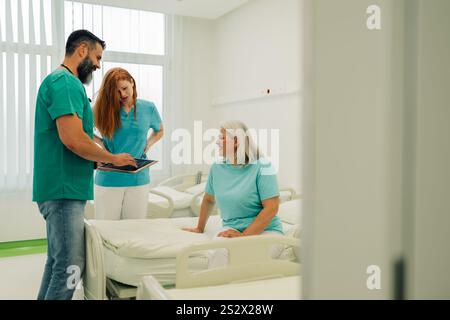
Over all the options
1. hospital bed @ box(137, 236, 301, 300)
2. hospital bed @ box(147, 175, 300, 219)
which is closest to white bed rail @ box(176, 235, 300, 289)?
hospital bed @ box(137, 236, 301, 300)

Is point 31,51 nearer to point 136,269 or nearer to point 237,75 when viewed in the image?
point 237,75

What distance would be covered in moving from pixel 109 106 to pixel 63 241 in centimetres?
107

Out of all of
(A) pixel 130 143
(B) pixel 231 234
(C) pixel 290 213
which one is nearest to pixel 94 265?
(B) pixel 231 234

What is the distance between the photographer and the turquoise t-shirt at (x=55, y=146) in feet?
5.85

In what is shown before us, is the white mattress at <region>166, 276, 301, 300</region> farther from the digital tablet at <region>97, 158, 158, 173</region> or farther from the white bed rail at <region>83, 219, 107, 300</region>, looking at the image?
the digital tablet at <region>97, 158, 158, 173</region>

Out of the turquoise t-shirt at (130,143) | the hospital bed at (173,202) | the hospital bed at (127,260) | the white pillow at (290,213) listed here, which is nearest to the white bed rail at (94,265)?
the hospital bed at (127,260)

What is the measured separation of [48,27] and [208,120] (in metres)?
1.98

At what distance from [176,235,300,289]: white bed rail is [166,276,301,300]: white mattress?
0.47 feet

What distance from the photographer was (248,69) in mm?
4344

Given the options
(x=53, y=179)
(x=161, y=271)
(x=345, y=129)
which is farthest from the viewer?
(x=161, y=271)

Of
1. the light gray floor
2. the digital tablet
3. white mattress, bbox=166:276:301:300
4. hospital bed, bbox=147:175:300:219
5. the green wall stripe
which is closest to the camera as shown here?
white mattress, bbox=166:276:301:300

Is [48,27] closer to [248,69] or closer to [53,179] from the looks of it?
[248,69]

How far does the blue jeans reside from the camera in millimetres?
1832
